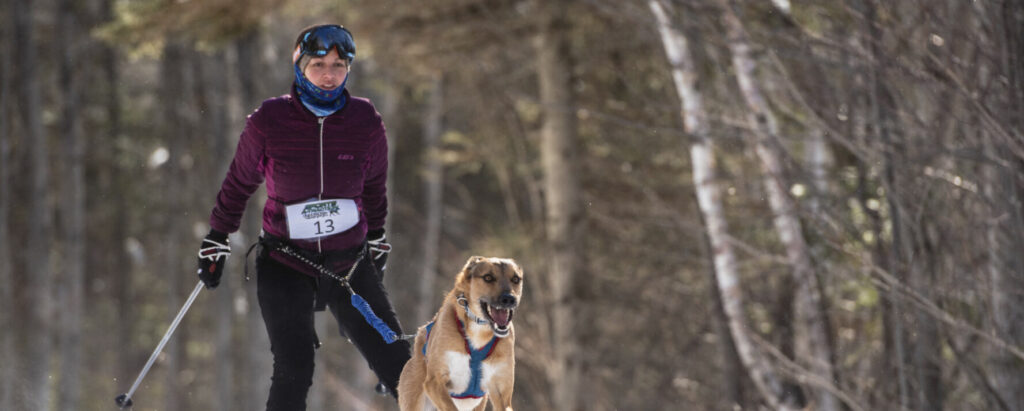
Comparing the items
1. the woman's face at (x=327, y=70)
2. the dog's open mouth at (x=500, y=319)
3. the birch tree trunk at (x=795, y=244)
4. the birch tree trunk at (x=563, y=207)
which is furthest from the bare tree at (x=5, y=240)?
the dog's open mouth at (x=500, y=319)

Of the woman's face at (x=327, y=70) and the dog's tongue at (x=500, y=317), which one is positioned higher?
the woman's face at (x=327, y=70)

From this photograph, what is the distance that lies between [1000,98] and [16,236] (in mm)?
26581

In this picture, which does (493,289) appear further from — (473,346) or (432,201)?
(432,201)

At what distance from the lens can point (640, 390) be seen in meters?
19.2

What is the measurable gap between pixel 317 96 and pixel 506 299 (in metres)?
1.21

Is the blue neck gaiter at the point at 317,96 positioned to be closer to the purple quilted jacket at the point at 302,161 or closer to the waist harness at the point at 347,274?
the purple quilted jacket at the point at 302,161

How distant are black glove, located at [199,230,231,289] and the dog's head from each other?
120 centimetres

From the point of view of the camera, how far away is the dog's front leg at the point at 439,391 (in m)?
4.34

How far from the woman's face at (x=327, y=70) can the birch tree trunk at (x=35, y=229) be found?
16.3m

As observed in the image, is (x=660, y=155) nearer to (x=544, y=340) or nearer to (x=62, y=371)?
(x=544, y=340)

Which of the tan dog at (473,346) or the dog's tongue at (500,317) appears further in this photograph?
the tan dog at (473,346)

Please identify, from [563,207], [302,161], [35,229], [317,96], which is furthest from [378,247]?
[35,229]

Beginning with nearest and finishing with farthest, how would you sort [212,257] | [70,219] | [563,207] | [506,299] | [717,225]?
[506,299] → [212,257] → [717,225] → [563,207] → [70,219]

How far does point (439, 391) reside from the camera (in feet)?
14.4
